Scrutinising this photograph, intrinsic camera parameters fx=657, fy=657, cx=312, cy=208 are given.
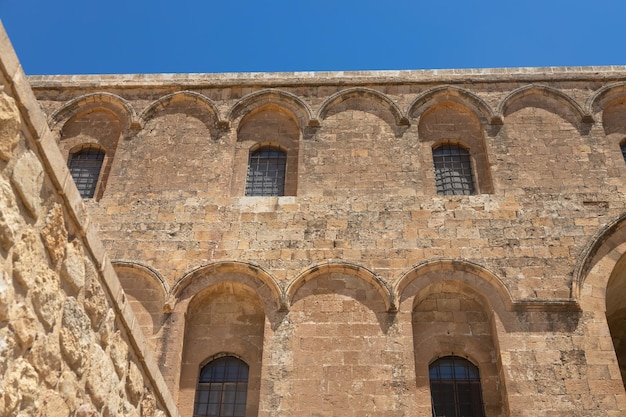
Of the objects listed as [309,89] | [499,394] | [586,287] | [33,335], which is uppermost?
[309,89]

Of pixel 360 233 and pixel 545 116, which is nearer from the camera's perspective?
pixel 360 233

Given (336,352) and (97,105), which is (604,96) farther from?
(97,105)

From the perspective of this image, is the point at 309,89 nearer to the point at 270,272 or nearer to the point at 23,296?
the point at 270,272

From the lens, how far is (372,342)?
956cm

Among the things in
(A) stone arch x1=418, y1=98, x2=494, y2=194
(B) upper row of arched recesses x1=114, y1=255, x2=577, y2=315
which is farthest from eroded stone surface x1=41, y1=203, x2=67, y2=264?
(A) stone arch x1=418, y1=98, x2=494, y2=194

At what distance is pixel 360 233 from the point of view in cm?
1073

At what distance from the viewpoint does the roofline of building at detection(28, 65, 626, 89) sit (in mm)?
12797

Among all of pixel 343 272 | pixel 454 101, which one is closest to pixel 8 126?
pixel 343 272

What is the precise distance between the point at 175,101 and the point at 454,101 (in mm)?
5429

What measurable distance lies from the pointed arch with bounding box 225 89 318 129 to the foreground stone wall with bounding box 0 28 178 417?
7.94 meters

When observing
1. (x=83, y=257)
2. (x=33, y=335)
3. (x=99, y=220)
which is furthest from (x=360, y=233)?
(x=33, y=335)

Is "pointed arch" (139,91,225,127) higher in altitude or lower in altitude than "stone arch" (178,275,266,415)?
higher

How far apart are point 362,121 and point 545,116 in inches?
136

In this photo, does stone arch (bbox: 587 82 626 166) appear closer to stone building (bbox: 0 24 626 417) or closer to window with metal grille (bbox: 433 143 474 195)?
stone building (bbox: 0 24 626 417)
